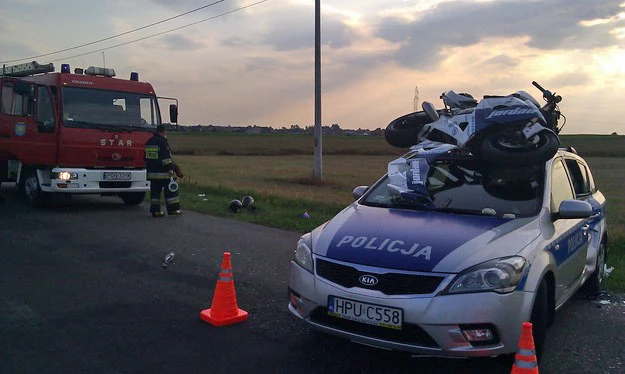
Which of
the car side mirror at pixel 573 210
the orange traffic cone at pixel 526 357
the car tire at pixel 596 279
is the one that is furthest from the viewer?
the car tire at pixel 596 279

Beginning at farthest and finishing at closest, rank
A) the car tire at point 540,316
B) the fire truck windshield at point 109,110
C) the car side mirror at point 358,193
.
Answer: the fire truck windshield at point 109,110, the car side mirror at point 358,193, the car tire at point 540,316

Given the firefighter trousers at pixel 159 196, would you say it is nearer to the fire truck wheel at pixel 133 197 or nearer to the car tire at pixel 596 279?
the fire truck wheel at pixel 133 197

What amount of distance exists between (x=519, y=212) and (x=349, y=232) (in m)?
1.45

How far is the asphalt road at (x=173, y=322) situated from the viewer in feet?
14.1

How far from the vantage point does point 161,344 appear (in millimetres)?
4645

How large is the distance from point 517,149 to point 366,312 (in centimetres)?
227

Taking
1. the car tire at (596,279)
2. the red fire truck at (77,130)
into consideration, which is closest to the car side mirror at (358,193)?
the car tire at (596,279)

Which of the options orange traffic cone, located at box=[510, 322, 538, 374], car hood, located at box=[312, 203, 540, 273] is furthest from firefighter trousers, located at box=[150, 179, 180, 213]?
orange traffic cone, located at box=[510, 322, 538, 374]

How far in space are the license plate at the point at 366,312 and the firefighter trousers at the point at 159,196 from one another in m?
8.43

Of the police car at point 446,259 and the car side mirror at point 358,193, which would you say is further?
the car side mirror at point 358,193

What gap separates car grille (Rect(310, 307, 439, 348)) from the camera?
3.85 meters

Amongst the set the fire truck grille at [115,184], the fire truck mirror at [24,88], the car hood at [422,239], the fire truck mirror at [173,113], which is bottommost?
the fire truck grille at [115,184]

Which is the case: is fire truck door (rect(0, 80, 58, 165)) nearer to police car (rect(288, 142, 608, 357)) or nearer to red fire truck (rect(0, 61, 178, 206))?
red fire truck (rect(0, 61, 178, 206))

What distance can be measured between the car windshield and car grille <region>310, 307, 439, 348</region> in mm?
1396
